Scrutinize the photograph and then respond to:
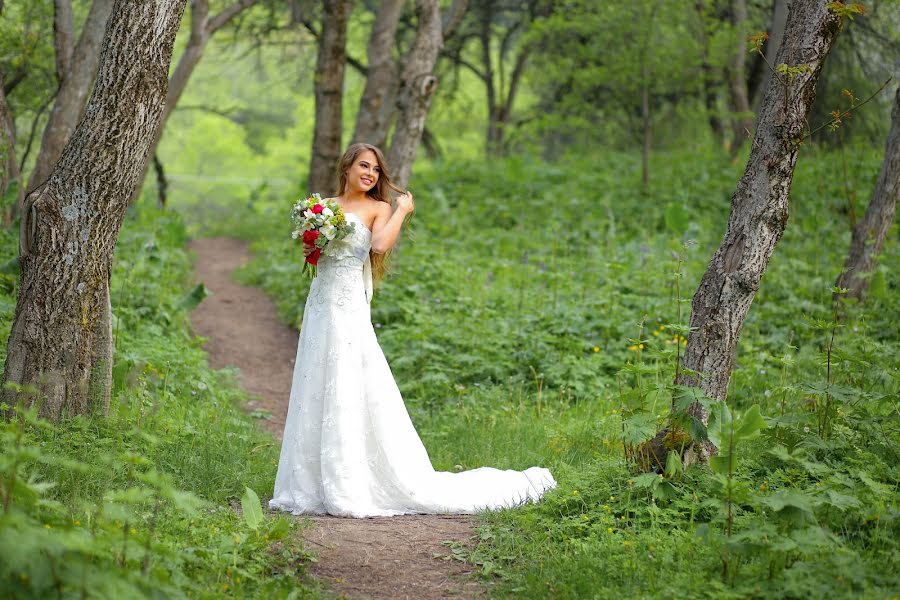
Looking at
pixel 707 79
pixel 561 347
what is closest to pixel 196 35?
pixel 561 347

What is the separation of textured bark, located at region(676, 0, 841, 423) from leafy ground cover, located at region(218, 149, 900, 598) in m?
0.23

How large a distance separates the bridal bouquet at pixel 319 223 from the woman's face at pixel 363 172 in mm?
276

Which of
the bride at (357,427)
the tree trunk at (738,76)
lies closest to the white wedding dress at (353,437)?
the bride at (357,427)

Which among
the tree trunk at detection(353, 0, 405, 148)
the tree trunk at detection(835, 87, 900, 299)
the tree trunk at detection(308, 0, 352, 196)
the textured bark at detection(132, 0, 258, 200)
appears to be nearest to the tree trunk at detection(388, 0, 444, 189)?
the tree trunk at detection(353, 0, 405, 148)

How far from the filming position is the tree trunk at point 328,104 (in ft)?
46.3

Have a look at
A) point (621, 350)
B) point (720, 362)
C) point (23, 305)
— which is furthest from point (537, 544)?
point (621, 350)

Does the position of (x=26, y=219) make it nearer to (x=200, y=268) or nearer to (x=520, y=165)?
(x=200, y=268)

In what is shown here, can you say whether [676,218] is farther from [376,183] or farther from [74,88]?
[74,88]

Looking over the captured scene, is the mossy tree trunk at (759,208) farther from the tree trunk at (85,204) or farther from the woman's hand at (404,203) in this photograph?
the tree trunk at (85,204)

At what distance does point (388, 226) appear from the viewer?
19.0ft

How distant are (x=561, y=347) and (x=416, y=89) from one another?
3.89 m

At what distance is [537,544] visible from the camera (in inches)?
179

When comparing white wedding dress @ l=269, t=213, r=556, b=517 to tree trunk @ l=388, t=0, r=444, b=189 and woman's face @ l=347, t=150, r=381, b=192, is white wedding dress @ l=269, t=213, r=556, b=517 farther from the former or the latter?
tree trunk @ l=388, t=0, r=444, b=189

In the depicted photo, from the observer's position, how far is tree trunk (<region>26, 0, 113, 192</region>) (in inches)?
372
